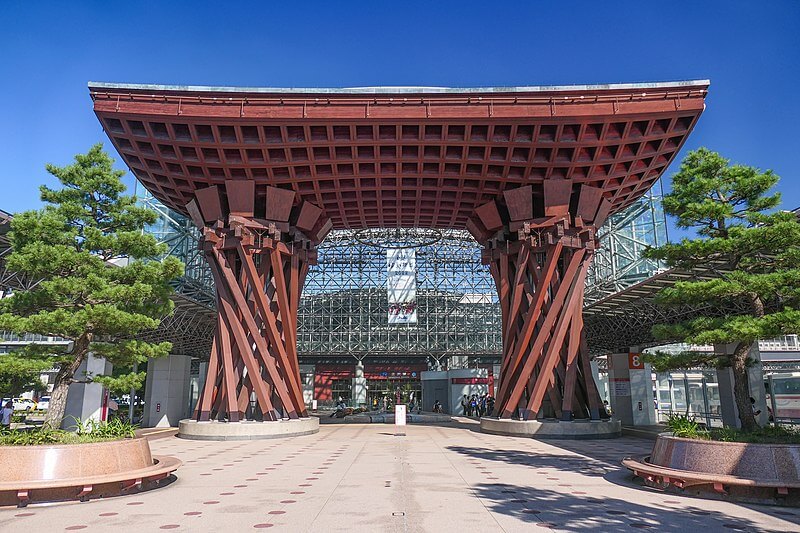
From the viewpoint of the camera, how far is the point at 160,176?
2212cm

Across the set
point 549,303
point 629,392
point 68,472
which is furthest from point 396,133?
point 629,392

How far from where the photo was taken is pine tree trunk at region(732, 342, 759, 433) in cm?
1089

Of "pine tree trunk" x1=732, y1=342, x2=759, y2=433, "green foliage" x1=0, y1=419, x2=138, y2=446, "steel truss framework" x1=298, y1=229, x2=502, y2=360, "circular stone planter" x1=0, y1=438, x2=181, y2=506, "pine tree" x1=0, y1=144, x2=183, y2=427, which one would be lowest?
"circular stone planter" x1=0, y1=438, x2=181, y2=506

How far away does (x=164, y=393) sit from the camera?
3103cm

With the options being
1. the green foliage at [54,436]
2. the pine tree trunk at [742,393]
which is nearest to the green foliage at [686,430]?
the pine tree trunk at [742,393]

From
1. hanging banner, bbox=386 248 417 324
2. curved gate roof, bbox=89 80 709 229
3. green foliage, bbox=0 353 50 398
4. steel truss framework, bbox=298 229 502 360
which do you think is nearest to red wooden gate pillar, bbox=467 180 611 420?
curved gate roof, bbox=89 80 709 229

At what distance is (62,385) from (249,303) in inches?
393

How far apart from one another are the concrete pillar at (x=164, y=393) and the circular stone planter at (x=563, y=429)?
20.0 m

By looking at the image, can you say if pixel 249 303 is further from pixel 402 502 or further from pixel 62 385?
pixel 402 502

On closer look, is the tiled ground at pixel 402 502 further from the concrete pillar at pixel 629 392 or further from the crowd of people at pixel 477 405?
the crowd of people at pixel 477 405

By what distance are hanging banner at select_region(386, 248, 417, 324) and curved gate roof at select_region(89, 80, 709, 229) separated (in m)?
29.0

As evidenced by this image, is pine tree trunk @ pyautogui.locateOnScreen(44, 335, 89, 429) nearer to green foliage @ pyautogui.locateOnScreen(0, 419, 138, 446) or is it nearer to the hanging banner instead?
green foliage @ pyautogui.locateOnScreen(0, 419, 138, 446)

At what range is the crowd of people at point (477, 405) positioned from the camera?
35.6 m

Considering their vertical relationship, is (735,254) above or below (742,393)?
above
